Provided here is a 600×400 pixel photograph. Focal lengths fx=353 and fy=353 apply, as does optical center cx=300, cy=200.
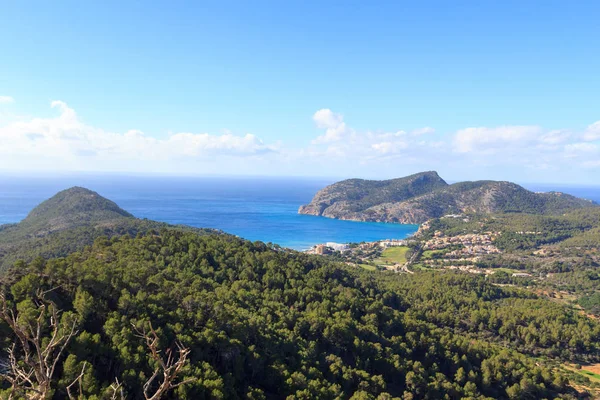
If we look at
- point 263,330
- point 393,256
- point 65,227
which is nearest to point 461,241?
point 393,256

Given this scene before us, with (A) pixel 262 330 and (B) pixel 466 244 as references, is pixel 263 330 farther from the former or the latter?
(B) pixel 466 244

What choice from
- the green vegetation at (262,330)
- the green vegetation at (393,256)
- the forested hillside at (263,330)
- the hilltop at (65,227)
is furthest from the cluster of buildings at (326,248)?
the forested hillside at (263,330)

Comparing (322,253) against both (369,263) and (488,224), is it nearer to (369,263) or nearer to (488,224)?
(369,263)

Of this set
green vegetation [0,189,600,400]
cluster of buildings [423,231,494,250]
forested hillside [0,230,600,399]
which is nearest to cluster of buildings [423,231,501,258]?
cluster of buildings [423,231,494,250]

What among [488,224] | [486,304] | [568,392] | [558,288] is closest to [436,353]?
[568,392]

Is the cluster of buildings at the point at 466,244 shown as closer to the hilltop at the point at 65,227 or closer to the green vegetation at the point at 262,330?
the green vegetation at the point at 262,330

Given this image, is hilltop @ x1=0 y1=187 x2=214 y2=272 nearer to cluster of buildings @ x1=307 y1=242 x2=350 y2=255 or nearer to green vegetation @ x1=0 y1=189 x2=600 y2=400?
green vegetation @ x1=0 y1=189 x2=600 y2=400
